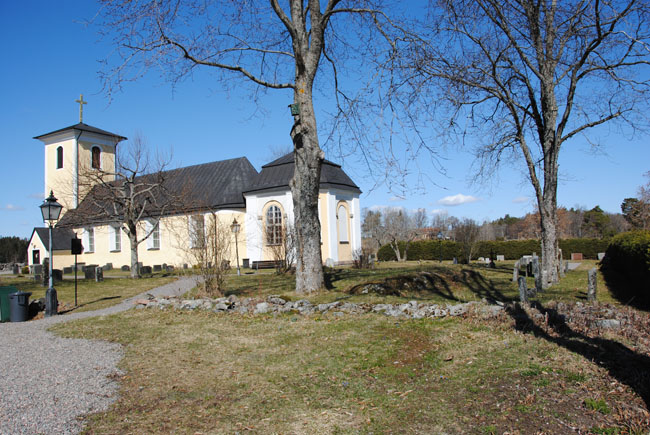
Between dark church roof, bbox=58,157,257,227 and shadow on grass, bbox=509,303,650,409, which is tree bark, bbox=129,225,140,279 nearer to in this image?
dark church roof, bbox=58,157,257,227

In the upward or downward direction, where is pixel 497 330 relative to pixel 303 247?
downward

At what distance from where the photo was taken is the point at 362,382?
5.28 m

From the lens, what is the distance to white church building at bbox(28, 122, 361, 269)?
28.9 metres

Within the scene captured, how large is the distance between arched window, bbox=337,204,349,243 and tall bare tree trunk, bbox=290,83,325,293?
60.7ft

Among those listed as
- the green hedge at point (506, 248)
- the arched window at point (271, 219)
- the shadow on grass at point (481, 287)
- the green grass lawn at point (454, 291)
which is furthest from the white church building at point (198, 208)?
the green hedge at point (506, 248)

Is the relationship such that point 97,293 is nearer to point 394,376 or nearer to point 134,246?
point 134,246

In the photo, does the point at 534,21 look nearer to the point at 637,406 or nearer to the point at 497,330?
the point at 497,330

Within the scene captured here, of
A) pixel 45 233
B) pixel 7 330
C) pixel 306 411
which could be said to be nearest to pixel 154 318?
pixel 7 330

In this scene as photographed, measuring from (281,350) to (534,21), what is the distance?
1164cm

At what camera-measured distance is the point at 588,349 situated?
17.7 feet

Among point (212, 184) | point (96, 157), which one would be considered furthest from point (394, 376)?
point (96, 157)

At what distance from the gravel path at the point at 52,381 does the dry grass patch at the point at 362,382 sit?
278 millimetres

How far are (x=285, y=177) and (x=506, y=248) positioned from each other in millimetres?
23054

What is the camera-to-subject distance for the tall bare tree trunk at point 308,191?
449 inches
